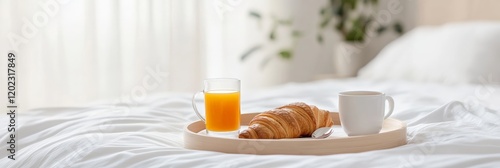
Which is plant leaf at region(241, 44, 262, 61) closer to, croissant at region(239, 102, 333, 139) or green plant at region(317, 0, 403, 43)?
green plant at region(317, 0, 403, 43)

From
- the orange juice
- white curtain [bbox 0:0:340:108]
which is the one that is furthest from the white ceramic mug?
white curtain [bbox 0:0:340:108]

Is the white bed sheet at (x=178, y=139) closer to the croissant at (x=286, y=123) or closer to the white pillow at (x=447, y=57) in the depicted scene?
the croissant at (x=286, y=123)

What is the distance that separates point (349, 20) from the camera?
145 inches

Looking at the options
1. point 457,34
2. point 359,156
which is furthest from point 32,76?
point 359,156

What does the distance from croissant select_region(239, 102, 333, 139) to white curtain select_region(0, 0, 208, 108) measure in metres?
1.86

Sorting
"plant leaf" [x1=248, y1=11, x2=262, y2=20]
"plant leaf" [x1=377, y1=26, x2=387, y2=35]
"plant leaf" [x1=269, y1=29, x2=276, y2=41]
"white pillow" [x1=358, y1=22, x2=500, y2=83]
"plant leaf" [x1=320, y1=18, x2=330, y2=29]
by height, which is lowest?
"white pillow" [x1=358, y1=22, x2=500, y2=83]

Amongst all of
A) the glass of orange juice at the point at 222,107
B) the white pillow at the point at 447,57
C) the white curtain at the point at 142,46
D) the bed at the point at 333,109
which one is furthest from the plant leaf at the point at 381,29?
the glass of orange juice at the point at 222,107

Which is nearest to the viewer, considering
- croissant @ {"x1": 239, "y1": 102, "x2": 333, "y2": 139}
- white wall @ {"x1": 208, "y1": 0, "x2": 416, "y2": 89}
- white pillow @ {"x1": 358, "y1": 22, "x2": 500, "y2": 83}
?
croissant @ {"x1": 239, "y1": 102, "x2": 333, "y2": 139}

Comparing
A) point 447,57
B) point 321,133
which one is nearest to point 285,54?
point 447,57

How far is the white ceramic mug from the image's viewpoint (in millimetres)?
1243

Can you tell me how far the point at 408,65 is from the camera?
106 inches

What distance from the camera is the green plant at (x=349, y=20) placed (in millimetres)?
3607

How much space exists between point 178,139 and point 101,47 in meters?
2.01

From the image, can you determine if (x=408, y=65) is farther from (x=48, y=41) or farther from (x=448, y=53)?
(x=48, y=41)
